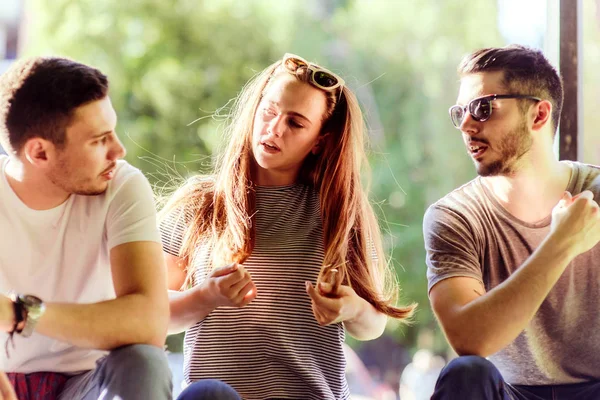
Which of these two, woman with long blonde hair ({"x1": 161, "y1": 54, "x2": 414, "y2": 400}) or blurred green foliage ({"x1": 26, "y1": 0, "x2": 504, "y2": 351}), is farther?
blurred green foliage ({"x1": 26, "y1": 0, "x2": 504, "y2": 351})

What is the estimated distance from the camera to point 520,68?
160 cm

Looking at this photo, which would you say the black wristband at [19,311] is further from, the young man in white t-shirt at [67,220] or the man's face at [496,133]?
the man's face at [496,133]

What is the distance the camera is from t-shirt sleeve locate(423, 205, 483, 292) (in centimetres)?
151

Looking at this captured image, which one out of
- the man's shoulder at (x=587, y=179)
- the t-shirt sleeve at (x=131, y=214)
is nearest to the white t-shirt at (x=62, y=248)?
the t-shirt sleeve at (x=131, y=214)

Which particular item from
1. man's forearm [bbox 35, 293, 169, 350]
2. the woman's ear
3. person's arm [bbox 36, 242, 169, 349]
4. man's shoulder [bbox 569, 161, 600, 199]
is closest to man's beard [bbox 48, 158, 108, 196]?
person's arm [bbox 36, 242, 169, 349]

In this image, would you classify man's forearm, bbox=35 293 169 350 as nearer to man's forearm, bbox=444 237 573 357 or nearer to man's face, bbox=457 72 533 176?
man's forearm, bbox=444 237 573 357

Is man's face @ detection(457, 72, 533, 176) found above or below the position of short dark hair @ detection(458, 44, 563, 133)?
below

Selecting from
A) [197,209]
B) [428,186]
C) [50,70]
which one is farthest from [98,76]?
[428,186]

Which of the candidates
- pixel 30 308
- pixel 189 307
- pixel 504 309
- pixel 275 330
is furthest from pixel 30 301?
pixel 504 309

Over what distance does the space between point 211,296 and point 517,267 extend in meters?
0.64

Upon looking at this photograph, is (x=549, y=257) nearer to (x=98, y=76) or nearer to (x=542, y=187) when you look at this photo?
(x=542, y=187)

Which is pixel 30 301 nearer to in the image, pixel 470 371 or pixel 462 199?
pixel 470 371

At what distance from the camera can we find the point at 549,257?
142 cm

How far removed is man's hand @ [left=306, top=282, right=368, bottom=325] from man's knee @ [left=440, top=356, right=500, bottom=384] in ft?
0.82
